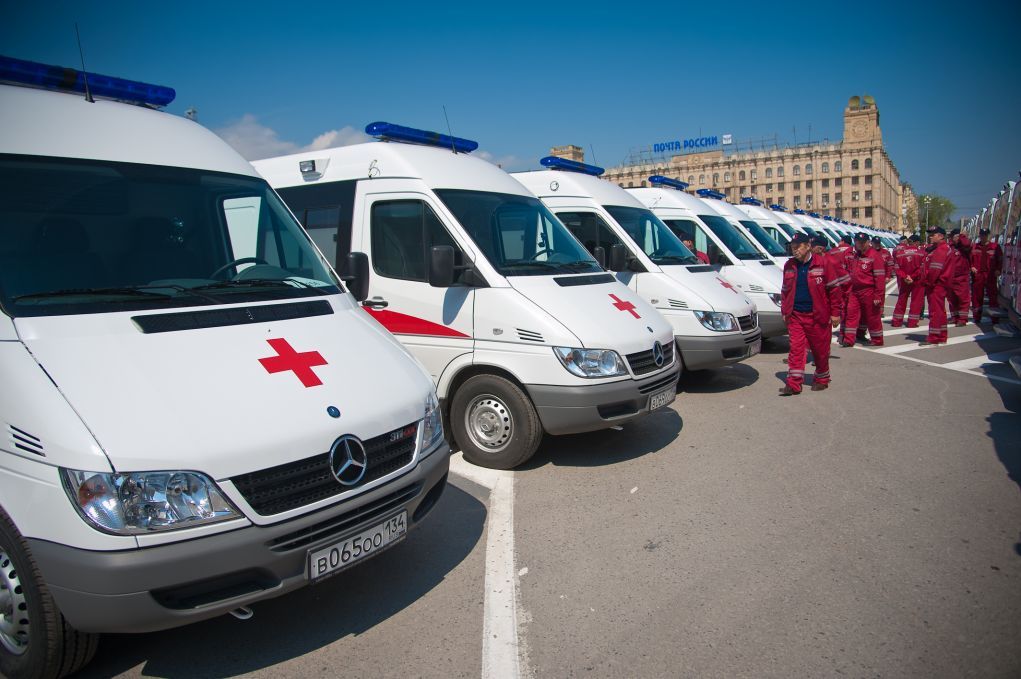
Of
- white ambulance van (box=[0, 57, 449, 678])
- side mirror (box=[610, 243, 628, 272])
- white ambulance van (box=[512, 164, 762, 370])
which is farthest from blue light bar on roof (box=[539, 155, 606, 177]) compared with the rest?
white ambulance van (box=[0, 57, 449, 678])

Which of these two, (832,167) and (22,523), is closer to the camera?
(22,523)

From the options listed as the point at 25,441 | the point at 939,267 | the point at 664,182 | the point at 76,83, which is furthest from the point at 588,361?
the point at 939,267

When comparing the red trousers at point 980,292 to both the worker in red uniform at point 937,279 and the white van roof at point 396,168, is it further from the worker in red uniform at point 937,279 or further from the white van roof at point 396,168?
the white van roof at point 396,168

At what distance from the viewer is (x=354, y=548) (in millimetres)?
3172

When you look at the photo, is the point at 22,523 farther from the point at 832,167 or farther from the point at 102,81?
the point at 832,167

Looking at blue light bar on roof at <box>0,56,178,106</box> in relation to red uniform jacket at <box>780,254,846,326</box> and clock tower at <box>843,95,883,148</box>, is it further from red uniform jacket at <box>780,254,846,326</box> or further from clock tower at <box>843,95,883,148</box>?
clock tower at <box>843,95,883,148</box>

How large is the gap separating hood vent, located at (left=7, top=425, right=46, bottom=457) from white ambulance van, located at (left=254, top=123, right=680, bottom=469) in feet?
10.4

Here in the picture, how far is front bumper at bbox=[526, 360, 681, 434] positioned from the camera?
5309 mm

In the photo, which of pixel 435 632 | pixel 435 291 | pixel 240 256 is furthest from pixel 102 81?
pixel 435 632

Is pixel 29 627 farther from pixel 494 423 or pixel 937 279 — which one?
pixel 937 279

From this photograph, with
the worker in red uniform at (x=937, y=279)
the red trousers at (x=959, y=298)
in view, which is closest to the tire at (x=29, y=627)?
the worker in red uniform at (x=937, y=279)

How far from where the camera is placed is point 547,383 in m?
5.38

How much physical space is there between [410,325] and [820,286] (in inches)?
191

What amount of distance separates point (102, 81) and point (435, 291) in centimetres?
280
